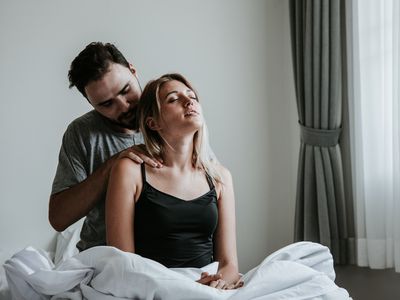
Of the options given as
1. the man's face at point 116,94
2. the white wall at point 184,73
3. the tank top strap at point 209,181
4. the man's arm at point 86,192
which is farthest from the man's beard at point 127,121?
the white wall at point 184,73

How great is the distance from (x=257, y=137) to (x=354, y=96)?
2.05 feet

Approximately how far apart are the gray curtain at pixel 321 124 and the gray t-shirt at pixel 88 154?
3.63ft

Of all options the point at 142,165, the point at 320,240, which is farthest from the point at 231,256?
the point at 320,240

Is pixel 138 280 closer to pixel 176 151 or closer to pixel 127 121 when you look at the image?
pixel 176 151

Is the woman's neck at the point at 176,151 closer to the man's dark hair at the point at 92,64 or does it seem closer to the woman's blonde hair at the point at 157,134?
the woman's blonde hair at the point at 157,134

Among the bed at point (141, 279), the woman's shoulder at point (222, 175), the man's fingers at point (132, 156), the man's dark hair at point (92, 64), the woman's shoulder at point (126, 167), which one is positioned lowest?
the bed at point (141, 279)

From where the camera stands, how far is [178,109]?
6.24ft

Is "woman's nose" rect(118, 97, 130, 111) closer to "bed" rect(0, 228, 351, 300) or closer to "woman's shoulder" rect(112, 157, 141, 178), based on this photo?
"woman's shoulder" rect(112, 157, 141, 178)

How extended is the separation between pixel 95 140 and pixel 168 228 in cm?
43

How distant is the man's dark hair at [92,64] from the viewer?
192 cm

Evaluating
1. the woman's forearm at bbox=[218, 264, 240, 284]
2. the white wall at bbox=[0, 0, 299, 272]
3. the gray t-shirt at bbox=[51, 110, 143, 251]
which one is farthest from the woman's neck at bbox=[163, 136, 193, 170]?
the white wall at bbox=[0, 0, 299, 272]

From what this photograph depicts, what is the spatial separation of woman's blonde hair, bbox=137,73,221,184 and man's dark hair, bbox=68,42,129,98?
144 millimetres

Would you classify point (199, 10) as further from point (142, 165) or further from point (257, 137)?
point (142, 165)

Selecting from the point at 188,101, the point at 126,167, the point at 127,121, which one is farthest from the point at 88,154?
the point at 188,101
